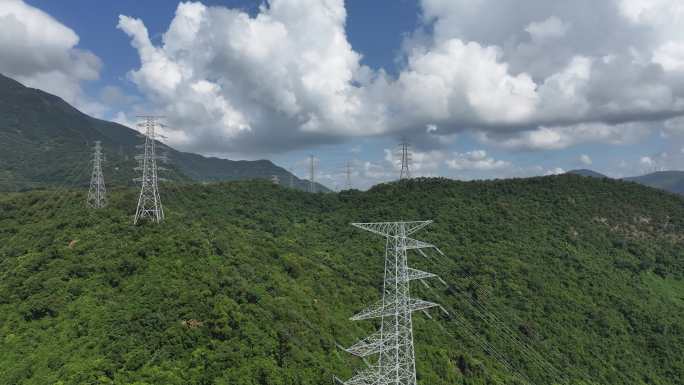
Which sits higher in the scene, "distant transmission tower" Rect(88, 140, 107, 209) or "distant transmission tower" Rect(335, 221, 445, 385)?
"distant transmission tower" Rect(88, 140, 107, 209)

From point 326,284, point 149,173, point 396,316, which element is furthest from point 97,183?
point 396,316

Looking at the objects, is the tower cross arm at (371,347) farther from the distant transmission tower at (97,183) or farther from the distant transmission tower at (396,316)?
the distant transmission tower at (97,183)

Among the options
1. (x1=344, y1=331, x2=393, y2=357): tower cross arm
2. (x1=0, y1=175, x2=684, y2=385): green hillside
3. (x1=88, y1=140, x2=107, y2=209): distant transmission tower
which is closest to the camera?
(x1=344, y1=331, x2=393, y2=357): tower cross arm

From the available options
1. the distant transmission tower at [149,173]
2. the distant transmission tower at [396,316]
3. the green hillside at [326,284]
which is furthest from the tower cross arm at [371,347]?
the distant transmission tower at [149,173]

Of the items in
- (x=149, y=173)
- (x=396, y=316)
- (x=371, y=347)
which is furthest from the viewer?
(x=149, y=173)

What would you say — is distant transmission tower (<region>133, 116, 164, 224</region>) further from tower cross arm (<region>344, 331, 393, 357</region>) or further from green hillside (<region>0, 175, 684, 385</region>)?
tower cross arm (<region>344, 331, 393, 357</region>)

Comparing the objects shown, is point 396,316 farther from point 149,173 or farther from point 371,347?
point 149,173

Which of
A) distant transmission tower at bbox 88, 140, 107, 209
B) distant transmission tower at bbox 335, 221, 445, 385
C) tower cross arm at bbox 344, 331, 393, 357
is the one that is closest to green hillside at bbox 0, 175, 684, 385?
distant transmission tower at bbox 88, 140, 107, 209

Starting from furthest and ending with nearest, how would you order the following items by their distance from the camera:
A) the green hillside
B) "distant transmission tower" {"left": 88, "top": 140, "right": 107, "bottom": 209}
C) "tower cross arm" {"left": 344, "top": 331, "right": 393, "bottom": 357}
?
"distant transmission tower" {"left": 88, "top": 140, "right": 107, "bottom": 209} → the green hillside → "tower cross arm" {"left": 344, "top": 331, "right": 393, "bottom": 357}

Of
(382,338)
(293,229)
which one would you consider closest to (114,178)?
(293,229)
